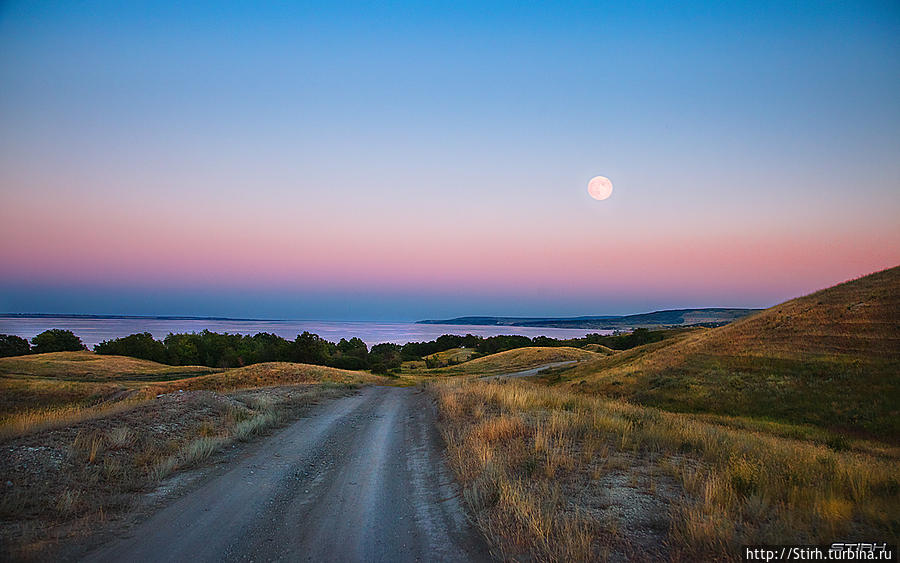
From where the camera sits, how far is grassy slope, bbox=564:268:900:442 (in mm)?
18750

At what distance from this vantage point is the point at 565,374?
1850 inches

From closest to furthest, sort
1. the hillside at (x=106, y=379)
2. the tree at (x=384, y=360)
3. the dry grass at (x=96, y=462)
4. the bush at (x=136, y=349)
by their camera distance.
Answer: the dry grass at (x=96, y=462), the hillside at (x=106, y=379), the tree at (x=384, y=360), the bush at (x=136, y=349)

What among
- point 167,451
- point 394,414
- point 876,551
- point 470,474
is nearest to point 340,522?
point 470,474

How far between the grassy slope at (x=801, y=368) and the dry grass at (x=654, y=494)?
48.7 ft

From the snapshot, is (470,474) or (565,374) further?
(565,374)

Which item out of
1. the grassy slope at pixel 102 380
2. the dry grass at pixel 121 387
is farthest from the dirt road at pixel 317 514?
the dry grass at pixel 121 387

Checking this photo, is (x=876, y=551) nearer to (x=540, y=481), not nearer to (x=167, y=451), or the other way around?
(x=540, y=481)

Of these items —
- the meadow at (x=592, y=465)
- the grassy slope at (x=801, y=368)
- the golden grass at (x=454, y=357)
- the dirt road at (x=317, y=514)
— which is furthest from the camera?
the golden grass at (x=454, y=357)

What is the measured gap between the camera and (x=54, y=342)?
79188mm

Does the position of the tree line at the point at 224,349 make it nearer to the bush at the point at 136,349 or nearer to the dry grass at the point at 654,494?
the bush at the point at 136,349

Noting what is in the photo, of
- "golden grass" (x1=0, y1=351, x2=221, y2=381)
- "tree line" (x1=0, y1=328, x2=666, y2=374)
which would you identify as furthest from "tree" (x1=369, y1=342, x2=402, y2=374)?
"golden grass" (x1=0, y1=351, x2=221, y2=381)

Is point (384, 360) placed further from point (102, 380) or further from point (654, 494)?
point (654, 494)

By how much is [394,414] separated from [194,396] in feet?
24.9

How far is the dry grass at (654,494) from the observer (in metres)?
4.48
